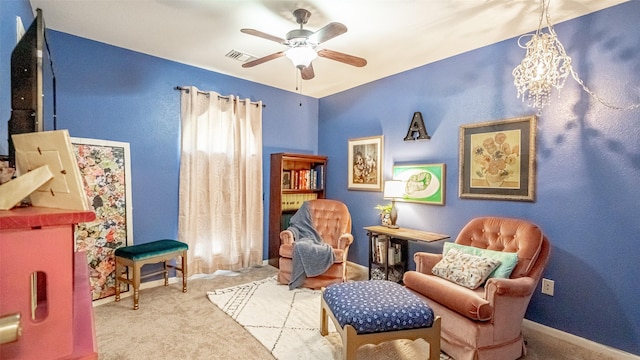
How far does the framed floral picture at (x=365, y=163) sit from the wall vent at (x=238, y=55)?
175 centimetres

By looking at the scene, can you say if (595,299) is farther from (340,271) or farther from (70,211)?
(70,211)

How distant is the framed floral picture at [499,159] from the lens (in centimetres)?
261

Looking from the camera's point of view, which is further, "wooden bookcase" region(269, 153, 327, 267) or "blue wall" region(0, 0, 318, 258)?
"wooden bookcase" region(269, 153, 327, 267)

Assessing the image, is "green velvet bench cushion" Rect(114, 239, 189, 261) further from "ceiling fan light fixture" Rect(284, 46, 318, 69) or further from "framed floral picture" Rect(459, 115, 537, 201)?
"framed floral picture" Rect(459, 115, 537, 201)

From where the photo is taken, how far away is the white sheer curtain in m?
3.47

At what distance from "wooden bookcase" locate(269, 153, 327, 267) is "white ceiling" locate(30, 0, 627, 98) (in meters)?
1.42

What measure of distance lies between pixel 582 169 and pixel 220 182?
11.7ft

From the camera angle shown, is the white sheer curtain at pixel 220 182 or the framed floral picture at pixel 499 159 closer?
the framed floral picture at pixel 499 159

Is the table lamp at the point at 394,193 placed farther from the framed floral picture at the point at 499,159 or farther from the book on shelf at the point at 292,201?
the book on shelf at the point at 292,201

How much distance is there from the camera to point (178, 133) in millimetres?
3475

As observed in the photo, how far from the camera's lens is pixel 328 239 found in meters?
3.82

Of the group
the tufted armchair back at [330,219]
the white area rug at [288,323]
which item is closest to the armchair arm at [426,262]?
the white area rug at [288,323]

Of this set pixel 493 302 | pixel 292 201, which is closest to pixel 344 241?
pixel 292 201

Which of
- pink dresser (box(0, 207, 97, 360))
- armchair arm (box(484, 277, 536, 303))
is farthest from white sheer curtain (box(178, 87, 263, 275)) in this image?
pink dresser (box(0, 207, 97, 360))
